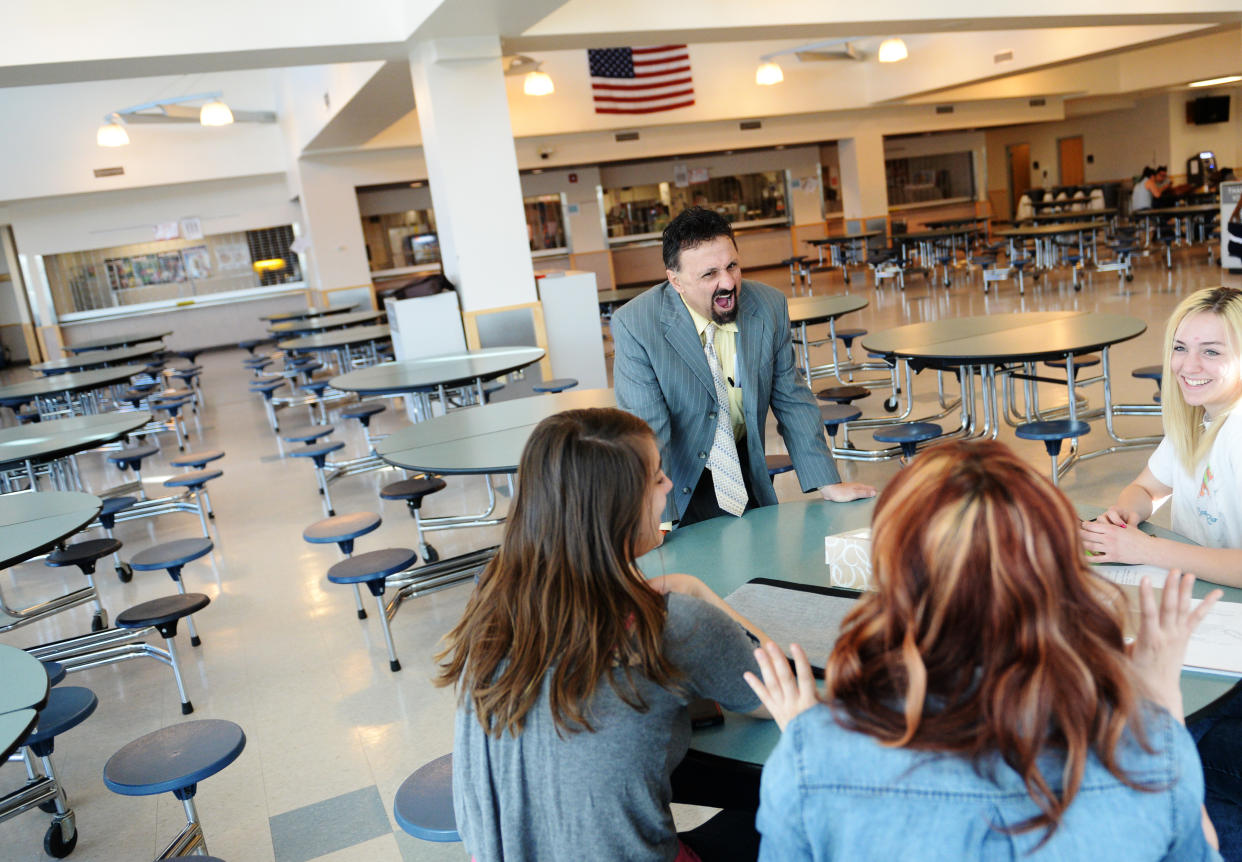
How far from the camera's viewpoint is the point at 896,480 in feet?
3.12

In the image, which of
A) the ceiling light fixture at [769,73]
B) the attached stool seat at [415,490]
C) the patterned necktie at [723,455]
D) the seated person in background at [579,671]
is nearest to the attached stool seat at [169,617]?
the attached stool seat at [415,490]

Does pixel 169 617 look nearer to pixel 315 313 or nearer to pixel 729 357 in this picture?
pixel 729 357

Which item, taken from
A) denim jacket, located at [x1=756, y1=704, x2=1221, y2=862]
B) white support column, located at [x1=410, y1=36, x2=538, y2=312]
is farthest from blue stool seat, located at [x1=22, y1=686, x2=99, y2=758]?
white support column, located at [x1=410, y1=36, x2=538, y2=312]

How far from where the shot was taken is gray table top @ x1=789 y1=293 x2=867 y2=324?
20.8ft

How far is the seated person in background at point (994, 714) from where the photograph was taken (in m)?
0.84

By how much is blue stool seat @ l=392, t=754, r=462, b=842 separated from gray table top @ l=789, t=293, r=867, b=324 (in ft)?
15.2

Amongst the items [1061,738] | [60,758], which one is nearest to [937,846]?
[1061,738]

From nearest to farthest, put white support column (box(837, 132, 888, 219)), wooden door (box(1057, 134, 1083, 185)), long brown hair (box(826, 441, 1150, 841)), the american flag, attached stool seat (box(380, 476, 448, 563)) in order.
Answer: long brown hair (box(826, 441, 1150, 841))
attached stool seat (box(380, 476, 448, 563))
the american flag
white support column (box(837, 132, 888, 219))
wooden door (box(1057, 134, 1083, 185))

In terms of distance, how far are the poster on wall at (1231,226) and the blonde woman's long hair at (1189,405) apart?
36.5ft

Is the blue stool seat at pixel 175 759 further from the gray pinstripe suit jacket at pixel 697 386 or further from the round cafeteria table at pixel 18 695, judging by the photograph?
the gray pinstripe suit jacket at pixel 697 386

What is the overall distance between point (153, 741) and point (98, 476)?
644cm

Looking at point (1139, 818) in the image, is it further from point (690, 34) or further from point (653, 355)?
point (690, 34)

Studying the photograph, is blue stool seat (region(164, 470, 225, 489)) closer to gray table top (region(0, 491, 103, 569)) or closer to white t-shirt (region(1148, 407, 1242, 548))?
gray table top (region(0, 491, 103, 569))

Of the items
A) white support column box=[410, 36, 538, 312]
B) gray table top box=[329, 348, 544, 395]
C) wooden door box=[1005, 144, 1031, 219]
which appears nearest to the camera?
gray table top box=[329, 348, 544, 395]
